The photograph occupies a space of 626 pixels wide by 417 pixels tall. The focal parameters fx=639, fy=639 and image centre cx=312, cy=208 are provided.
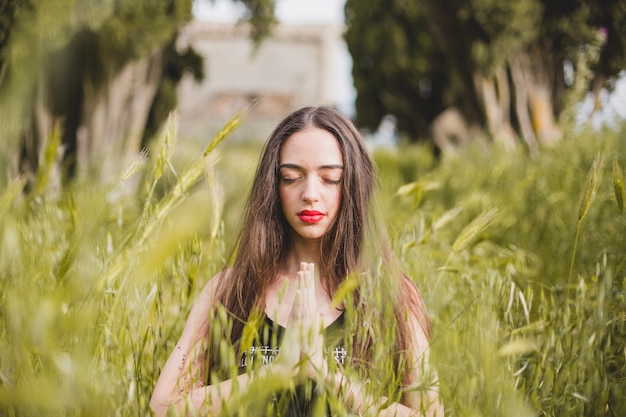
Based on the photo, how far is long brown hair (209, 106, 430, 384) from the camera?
1481 millimetres

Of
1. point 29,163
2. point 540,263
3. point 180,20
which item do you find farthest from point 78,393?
point 180,20

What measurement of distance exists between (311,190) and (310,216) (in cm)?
6

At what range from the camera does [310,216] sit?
1.43 metres

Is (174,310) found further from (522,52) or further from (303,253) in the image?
(522,52)

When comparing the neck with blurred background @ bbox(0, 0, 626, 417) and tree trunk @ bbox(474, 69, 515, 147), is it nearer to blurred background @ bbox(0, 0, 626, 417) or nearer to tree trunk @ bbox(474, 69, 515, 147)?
blurred background @ bbox(0, 0, 626, 417)

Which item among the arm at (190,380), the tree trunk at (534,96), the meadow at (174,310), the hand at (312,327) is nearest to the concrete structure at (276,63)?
the tree trunk at (534,96)

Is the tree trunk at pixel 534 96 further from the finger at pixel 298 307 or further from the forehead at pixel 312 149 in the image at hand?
the finger at pixel 298 307

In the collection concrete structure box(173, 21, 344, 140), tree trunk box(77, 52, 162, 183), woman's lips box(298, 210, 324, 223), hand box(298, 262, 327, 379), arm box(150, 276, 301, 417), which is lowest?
arm box(150, 276, 301, 417)

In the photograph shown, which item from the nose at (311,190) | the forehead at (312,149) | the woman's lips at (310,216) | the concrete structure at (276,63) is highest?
the concrete structure at (276,63)

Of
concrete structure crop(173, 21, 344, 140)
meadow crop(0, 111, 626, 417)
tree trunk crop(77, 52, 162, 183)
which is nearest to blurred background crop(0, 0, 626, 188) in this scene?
tree trunk crop(77, 52, 162, 183)

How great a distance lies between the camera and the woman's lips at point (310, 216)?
1432 mm

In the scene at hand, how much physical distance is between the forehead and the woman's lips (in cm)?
11

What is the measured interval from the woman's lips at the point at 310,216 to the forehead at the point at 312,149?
108mm

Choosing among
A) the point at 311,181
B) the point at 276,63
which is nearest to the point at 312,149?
the point at 311,181
